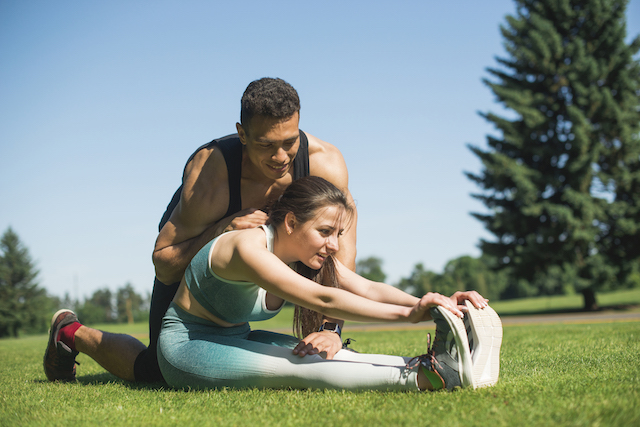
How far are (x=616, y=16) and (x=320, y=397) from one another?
27881mm

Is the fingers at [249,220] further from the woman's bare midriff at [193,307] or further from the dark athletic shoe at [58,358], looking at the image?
the dark athletic shoe at [58,358]

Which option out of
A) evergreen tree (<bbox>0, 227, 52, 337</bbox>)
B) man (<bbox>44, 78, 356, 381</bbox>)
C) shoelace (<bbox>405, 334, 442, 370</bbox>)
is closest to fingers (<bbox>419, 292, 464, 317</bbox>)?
shoelace (<bbox>405, 334, 442, 370</bbox>)

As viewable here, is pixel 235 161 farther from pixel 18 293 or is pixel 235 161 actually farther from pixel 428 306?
pixel 18 293

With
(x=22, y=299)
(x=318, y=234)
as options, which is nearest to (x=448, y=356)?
(x=318, y=234)

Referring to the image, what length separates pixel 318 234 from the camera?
299 centimetres

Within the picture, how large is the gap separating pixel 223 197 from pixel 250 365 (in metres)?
1.47

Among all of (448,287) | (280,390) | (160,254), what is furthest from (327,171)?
(448,287)

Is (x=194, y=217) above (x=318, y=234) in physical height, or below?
above

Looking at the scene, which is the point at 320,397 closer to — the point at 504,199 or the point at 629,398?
the point at 629,398

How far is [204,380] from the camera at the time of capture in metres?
3.05

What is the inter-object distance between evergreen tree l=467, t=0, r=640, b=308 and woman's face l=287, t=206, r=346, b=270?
21074 mm

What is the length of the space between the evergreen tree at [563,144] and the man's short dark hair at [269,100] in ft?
68.1

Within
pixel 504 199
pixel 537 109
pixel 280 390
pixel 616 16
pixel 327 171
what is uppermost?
pixel 616 16

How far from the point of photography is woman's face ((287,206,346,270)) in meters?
2.98
